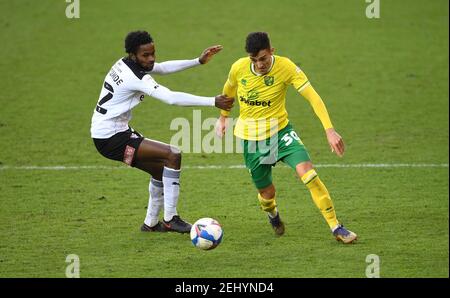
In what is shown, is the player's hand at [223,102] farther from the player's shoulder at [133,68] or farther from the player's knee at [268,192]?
the player's knee at [268,192]

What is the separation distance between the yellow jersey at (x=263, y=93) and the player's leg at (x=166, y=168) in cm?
92

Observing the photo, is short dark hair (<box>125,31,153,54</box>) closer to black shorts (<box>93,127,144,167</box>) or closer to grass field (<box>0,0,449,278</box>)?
black shorts (<box>93,127,144,167</box>)

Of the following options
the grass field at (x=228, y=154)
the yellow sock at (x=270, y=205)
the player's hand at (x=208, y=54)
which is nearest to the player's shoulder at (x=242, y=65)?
the player's hand at (x=208, y=54)

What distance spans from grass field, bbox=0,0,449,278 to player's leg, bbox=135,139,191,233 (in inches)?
9.3

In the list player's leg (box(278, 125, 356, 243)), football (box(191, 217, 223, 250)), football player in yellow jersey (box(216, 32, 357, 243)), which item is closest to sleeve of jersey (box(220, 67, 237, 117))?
football player in yellow jersey (box(216, 32, 357, 243))

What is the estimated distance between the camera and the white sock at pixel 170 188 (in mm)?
10719

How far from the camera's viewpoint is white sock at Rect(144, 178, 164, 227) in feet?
36.1

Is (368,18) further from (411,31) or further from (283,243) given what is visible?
(283,243)

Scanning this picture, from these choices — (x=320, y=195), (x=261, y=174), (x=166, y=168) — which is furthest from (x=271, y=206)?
(x=166, y=168)

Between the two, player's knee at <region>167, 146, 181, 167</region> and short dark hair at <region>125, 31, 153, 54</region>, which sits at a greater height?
short dark hair at <region>125, 31, 153, 54</region>

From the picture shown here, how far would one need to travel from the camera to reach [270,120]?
1048 cm

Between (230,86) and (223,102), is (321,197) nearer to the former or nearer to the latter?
(223,102)

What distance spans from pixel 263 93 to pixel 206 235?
1870 millimetres

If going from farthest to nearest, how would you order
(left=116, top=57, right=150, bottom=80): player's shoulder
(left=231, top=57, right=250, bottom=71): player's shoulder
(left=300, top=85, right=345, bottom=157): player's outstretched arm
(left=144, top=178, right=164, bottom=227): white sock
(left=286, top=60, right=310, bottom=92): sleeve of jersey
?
1. (left=144, top=178, right=164, bottom=227): white sock
2. (left=231, top=57, right=250, bottom=71): player's shoulder
3. (left=116, top=57, right=150, bottom=80): player's shoulder
4. (left=286, top=60, right=310, bottom=92): sleeve of jersey
5. (left=300, top=85, right=345, bottom=157): player's outstretched arm
